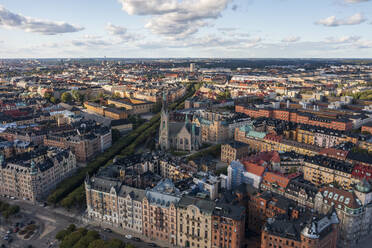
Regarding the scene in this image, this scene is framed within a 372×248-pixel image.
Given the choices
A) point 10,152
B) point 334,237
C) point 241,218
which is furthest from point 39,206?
point 334,237

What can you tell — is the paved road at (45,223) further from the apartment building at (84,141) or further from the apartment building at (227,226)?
the apartment building at (84,141)

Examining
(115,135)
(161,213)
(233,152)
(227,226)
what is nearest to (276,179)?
(227,226)

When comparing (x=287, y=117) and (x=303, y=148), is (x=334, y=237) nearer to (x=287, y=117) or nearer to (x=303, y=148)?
(x=303, y=148)

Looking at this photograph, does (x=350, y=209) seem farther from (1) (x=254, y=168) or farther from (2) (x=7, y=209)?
(2) (x=7, y=209)

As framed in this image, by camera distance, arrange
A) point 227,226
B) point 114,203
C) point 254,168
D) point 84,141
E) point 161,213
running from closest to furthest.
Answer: point 227,226
point 161,213
point 114,203
point 254,168
point 84,141

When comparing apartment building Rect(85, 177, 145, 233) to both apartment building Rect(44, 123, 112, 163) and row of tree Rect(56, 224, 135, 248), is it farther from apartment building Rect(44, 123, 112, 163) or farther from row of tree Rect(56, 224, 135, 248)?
apartment building Rect(44, 123, 112, 163)

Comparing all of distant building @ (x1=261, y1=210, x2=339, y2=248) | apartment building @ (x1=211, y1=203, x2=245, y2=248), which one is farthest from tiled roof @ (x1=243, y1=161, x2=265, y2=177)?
apartment building @ (x1=211, y1=203, x2=245, y2=248)
